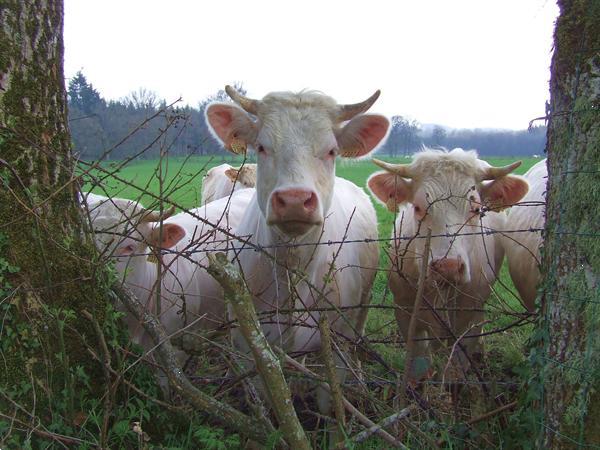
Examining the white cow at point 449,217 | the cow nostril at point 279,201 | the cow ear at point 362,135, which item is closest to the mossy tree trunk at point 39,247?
the cow nostril at point 279,201

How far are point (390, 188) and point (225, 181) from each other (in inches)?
163

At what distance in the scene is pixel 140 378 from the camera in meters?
2.76

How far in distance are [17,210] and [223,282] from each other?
1.36 metres

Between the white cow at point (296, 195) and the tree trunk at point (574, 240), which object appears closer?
the tree trunk at point (574, 240)

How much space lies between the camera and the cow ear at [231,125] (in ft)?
12.7

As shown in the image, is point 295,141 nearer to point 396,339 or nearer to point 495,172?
point 495,172

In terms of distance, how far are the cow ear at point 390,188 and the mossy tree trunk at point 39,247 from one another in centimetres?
273

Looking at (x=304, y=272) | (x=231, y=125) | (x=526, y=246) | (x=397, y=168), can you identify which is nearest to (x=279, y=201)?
(x=304, y=272)

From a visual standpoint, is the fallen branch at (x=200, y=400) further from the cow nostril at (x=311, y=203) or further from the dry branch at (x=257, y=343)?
the cow nostril at (x=311, y=203)

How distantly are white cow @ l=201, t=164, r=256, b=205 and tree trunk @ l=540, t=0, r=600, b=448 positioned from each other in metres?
4.89

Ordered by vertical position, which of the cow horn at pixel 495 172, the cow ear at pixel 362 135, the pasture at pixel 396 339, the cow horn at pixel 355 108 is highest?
the cow horn at pixel 355 108

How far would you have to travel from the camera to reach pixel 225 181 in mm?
8281

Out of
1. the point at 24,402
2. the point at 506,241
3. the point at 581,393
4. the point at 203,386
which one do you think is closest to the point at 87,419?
the point at 24,402

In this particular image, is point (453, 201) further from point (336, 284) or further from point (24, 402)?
point (24, 402)
